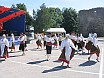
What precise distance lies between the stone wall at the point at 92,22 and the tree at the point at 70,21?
6636 mm

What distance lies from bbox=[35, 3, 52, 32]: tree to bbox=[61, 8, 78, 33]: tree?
30.4 metres

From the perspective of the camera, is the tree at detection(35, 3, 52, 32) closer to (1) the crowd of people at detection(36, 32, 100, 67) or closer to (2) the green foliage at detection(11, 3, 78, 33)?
(2) the green foliage at detection(11, 3, 78, 33)

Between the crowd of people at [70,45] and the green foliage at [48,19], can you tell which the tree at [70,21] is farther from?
the crowd of people at [70,45]

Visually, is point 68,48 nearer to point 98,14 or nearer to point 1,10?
point 1,10

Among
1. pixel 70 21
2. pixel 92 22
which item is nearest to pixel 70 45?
pixel 92 22

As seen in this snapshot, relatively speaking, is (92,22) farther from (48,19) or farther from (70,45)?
(70,45)

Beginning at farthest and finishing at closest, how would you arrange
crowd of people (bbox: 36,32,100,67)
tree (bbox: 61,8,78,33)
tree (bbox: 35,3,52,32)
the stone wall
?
1. tree (bbox: 61,8,78,33)
2. the stone wall
3. tree (bbox: 35,3,52,32)
4. crowd of people (bbox: 36,32,100,67)

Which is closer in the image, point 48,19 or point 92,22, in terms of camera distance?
point 48,19

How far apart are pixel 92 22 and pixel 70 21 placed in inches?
470

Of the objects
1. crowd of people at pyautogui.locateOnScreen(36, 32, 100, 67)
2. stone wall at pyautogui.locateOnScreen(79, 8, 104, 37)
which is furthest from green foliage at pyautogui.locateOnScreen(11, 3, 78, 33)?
crowd of people at pyautogui.locateOnScreen(36, 32, 100, 67)

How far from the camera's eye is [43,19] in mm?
57719

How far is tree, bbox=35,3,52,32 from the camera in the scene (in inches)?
2252

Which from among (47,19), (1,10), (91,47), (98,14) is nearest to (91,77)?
(91,47)

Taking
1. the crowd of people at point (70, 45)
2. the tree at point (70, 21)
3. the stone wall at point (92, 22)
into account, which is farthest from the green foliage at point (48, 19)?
the crowd of people at point (70, 45)
